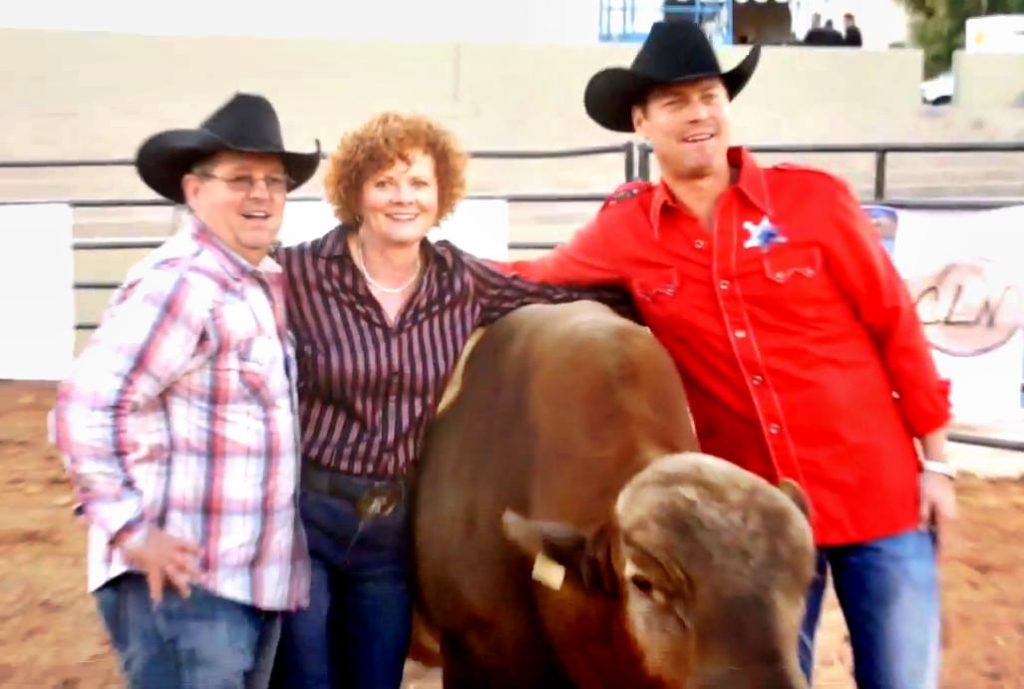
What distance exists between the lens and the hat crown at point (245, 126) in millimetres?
2715

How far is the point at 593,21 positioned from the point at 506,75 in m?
4.78

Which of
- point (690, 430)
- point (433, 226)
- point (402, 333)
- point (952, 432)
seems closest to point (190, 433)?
point (402, 333)

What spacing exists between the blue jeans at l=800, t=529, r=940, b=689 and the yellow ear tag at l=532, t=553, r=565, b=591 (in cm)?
71

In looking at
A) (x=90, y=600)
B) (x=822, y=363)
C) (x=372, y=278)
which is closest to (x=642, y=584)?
(x=822, y=363)

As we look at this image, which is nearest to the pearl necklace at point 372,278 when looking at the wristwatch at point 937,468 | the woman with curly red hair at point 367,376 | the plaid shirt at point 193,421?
the woman with curly red hair at point 367,376

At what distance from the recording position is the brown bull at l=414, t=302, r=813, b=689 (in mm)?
2295

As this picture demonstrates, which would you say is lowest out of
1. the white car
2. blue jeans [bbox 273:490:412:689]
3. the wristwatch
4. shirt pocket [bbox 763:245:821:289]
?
blue jeans [bbox 273:490:412:689]

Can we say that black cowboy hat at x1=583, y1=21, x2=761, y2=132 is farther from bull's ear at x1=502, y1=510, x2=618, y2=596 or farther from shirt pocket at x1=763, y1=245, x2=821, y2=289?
bull's ear at x1=502, y1=510, x2=618, y2=596

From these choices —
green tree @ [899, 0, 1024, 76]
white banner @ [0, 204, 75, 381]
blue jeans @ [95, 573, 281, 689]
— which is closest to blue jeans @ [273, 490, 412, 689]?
blue jeans @ [95, 573, 281, 689]

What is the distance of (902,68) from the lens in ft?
64.7

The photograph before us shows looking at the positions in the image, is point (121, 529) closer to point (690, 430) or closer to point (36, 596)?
point (690, 430)

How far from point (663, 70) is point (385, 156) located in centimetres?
70

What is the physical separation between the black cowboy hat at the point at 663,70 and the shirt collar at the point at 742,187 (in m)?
0.21

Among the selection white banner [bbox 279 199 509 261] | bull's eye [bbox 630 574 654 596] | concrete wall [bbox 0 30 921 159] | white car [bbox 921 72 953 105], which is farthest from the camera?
white car [bbox 921 72 953 105]
